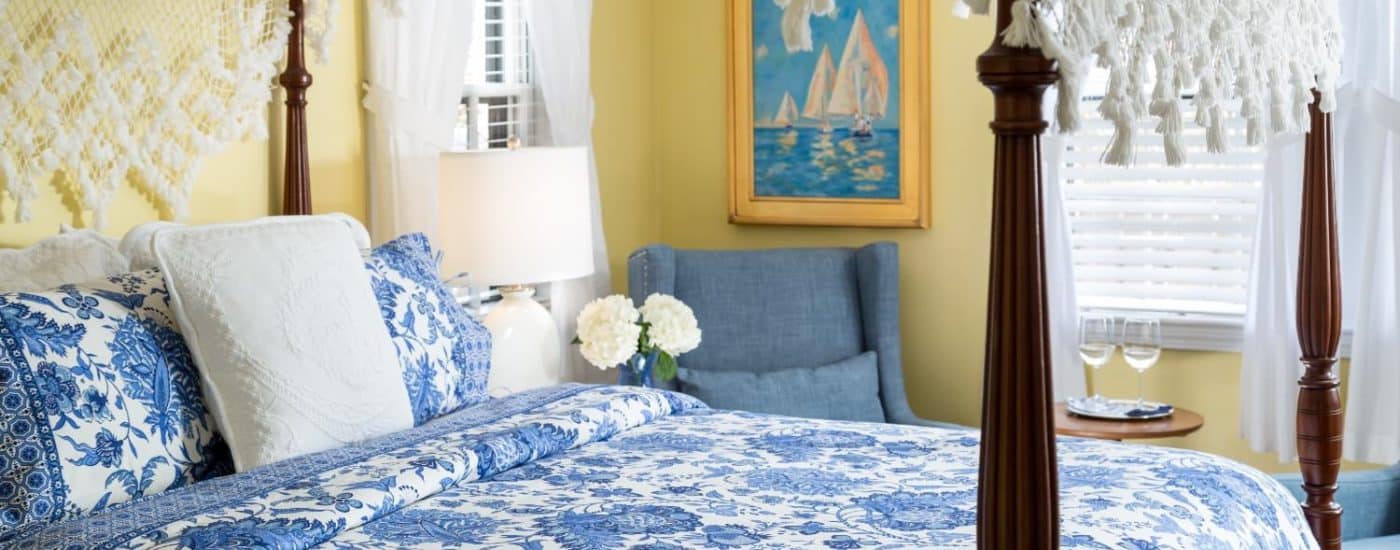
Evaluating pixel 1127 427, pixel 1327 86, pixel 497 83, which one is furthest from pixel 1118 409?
pixel 497 83

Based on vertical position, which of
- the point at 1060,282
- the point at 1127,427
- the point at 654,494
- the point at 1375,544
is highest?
the point at 1060,282

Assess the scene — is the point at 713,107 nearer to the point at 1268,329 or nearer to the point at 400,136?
the point at 400,136

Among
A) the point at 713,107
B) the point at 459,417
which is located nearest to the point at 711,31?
the point at 713,107

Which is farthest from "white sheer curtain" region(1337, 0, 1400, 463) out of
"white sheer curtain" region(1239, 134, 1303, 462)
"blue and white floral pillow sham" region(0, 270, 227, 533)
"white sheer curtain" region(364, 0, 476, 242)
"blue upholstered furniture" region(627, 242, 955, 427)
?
"blue and white floral pillow sham" region(0, 270, 227, 533)

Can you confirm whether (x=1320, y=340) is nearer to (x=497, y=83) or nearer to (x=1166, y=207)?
(x=1166, y=207)

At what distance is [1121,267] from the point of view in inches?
174

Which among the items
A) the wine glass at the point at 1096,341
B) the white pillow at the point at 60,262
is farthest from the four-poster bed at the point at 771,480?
the wine glass at the point at 1096,341

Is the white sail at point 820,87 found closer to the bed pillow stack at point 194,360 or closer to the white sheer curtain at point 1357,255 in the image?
the white sheer curtain at point 1357,255

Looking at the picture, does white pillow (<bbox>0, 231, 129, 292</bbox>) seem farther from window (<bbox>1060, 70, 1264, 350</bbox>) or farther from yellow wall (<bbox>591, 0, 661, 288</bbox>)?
window (<bbox>1060, 70, 1264, 350</bbox>)

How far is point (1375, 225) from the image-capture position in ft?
12.9

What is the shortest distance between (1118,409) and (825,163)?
4.09ft

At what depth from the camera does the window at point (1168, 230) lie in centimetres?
423

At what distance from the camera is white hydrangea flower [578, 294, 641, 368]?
147 inches

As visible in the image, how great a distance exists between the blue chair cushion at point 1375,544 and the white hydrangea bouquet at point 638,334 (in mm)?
1573
